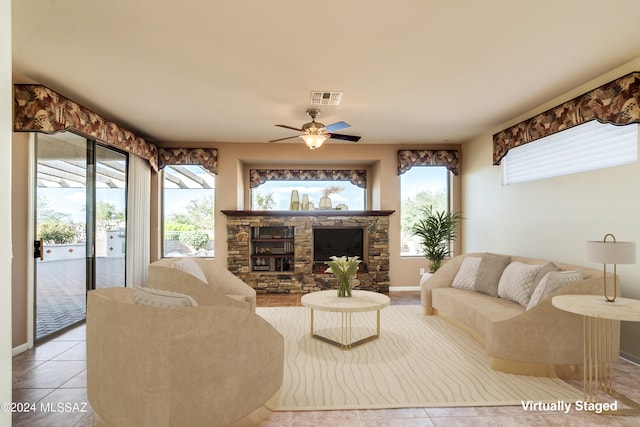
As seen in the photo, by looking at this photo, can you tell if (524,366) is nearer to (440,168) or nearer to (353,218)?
(353,218)

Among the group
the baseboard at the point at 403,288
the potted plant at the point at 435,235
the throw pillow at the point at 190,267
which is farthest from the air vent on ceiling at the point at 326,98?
the baseboard at the point at 403,288

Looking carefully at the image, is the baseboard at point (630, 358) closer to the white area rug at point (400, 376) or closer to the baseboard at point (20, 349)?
the white area rug at point (400, 376)

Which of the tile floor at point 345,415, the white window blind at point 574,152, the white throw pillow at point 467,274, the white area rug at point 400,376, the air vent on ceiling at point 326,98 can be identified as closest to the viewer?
the tile floor at point 345,415

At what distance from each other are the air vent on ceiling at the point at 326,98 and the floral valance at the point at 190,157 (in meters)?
2.77

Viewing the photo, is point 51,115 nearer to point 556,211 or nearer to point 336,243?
point 336,243

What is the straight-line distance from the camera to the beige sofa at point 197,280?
119 inches

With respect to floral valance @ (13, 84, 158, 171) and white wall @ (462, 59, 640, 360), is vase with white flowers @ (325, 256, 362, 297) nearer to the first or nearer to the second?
white wall @ (462, 59, 640, 360)

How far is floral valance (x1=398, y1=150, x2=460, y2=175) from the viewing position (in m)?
6.18

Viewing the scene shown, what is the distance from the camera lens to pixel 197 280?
3031mm

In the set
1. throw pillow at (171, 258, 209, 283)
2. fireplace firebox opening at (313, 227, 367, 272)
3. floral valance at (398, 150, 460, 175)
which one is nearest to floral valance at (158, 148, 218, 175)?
fireplace firebox opening at (313, 227, 367, 272)

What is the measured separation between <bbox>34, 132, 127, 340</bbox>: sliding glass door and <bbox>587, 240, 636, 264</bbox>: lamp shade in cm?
484

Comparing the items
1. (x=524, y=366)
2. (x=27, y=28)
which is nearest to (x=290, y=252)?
(x=524, y=366)

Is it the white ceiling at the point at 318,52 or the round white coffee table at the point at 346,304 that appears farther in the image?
the round white coffee table at the point at 346,304

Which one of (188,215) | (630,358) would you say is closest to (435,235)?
(630,358)
